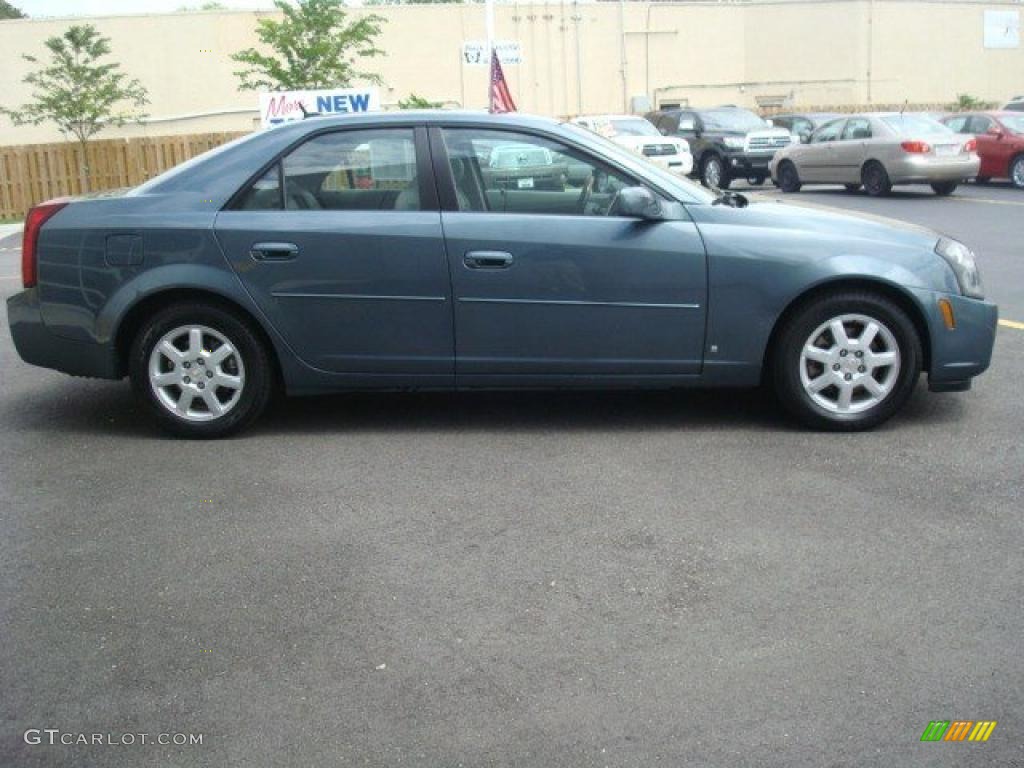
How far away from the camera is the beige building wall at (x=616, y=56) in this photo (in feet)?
129

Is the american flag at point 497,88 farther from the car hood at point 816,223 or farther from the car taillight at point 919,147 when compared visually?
the car hood at point 816,223

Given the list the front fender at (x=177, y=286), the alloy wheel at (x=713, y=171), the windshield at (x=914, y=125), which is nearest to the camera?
the front fender at (x=177, y=286)

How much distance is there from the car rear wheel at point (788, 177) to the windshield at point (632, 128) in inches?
106

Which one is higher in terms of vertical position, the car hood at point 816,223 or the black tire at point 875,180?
the car hood at point 816,223

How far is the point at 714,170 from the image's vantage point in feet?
90.8

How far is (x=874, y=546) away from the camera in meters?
4.73

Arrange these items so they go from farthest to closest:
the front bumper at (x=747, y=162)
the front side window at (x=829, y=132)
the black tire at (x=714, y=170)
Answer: the black tire at (x=714, y=170) < the front bumper at (x=747, y=162) < the front side window at (x=829, y=132)

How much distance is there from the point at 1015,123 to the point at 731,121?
6217 millimetres

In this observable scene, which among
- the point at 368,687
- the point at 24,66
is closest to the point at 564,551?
the point at 368,687

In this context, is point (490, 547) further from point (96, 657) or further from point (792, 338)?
point (792, 338)

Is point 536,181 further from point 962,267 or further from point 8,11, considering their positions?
point 8,11

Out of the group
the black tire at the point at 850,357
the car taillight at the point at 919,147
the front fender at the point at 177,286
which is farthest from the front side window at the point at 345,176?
the car taillight at the point at 919,147

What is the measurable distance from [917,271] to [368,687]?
12.4ft

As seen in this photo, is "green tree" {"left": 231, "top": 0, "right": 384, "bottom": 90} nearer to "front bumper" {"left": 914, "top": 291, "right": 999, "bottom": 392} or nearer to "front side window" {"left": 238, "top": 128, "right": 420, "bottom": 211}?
"front side window" {"left": 238, "top": 128, "right": 420, "bottom": 211}
